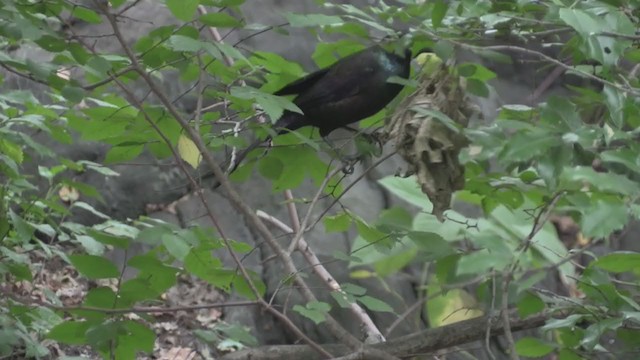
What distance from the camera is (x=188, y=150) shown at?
2.16m

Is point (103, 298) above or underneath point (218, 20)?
underneath

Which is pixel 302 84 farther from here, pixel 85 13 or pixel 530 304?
pixel 530 304

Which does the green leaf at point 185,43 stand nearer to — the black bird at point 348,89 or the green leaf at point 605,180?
the black bird at point 348,89

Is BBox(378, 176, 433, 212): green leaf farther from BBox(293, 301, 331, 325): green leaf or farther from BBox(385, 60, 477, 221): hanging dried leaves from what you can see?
BBox(293, 301, 331, 325): green leaf

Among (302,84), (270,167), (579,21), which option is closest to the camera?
(579,21)

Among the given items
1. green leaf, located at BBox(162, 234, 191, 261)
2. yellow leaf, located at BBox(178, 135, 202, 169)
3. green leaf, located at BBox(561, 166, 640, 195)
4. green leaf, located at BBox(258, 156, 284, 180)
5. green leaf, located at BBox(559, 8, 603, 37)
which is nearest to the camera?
green leaf, located at BBox(561, 166, 640, 195)

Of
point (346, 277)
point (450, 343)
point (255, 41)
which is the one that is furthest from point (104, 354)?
point (255, 41)

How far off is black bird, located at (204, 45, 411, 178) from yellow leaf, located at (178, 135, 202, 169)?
10 centimetres

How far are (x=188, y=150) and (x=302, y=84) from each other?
1.19 ft

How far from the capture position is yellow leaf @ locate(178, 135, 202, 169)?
2.15 metres

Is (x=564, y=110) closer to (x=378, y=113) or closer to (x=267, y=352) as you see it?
(x=378, y=113)

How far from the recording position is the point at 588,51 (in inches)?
57.3

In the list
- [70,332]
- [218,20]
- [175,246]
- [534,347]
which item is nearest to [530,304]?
[534,347]

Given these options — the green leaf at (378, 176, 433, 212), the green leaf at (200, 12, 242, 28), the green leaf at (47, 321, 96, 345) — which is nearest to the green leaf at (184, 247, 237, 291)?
the green leaf at (47, 321, 96, 345)
